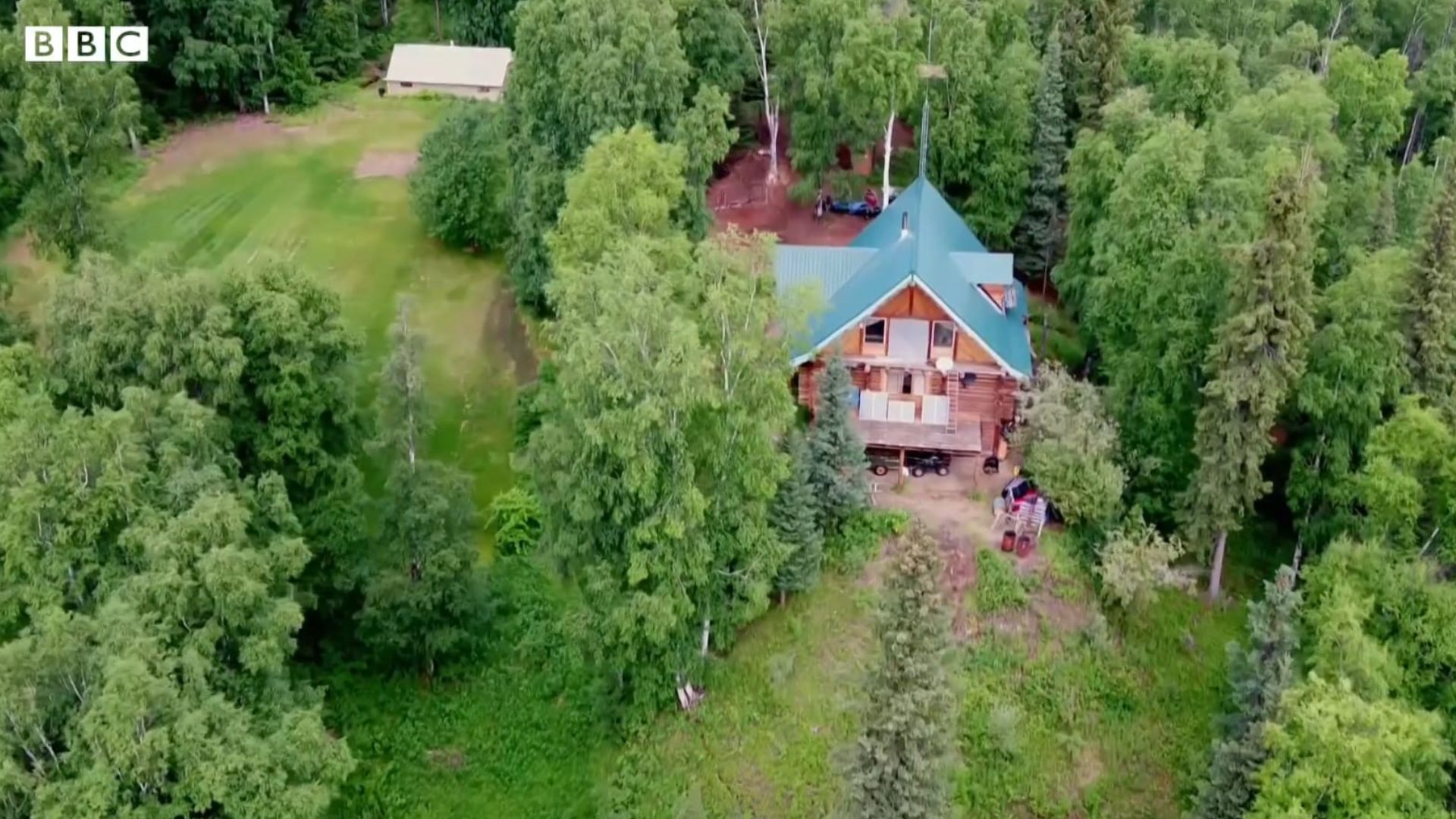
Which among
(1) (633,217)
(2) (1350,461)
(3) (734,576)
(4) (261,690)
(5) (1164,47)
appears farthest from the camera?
(5) (1164,47)

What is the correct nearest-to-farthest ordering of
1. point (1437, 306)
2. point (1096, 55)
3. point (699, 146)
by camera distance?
point (1437, 306)
point (699, 146)
point (1096, 55)

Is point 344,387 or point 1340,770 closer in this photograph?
point 1340,770

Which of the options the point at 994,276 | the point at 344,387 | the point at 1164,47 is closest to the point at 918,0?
the point at 1164,47

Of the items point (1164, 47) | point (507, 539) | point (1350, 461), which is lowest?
point (507, 539)

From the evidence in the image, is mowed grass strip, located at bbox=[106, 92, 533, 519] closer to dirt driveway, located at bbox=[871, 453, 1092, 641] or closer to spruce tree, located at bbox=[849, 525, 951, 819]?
dirt driveway, located at bbox=[871, 453, 1092, 641]

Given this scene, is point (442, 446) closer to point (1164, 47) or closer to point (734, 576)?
point (734, 576)

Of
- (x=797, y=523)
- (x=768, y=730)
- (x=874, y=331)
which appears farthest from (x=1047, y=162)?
(x=768, y=730)

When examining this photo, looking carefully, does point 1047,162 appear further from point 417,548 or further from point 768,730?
point 417,548
